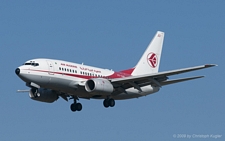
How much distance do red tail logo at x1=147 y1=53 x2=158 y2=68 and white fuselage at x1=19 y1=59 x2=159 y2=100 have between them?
375 inches

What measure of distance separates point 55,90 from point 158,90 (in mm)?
12993

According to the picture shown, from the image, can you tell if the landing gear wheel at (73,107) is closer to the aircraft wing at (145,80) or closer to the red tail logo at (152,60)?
the aircraft wing at (145,80)

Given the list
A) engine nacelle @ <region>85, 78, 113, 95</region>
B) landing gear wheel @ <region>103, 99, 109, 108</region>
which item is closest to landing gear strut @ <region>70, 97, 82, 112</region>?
landing gear wheel @ <region>103, 99, 109, 108</region>

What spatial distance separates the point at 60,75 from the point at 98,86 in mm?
4125

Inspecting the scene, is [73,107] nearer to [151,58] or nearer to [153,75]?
[153,75]

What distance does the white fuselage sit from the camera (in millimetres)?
64938

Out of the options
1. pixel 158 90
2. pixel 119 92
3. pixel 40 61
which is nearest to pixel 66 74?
pixel 40 61

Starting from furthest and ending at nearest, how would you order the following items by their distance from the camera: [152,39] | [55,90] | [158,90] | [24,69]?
[152,39] → [158,90] → [55,90] → [24,69]

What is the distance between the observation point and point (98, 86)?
219 ft

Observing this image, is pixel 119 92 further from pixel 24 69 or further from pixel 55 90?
pixel 24 69

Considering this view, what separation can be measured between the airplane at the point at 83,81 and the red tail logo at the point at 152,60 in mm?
3574

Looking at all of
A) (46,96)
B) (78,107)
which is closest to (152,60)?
(78,107)

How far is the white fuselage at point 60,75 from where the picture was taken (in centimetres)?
6494

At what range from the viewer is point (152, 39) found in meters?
80.8
